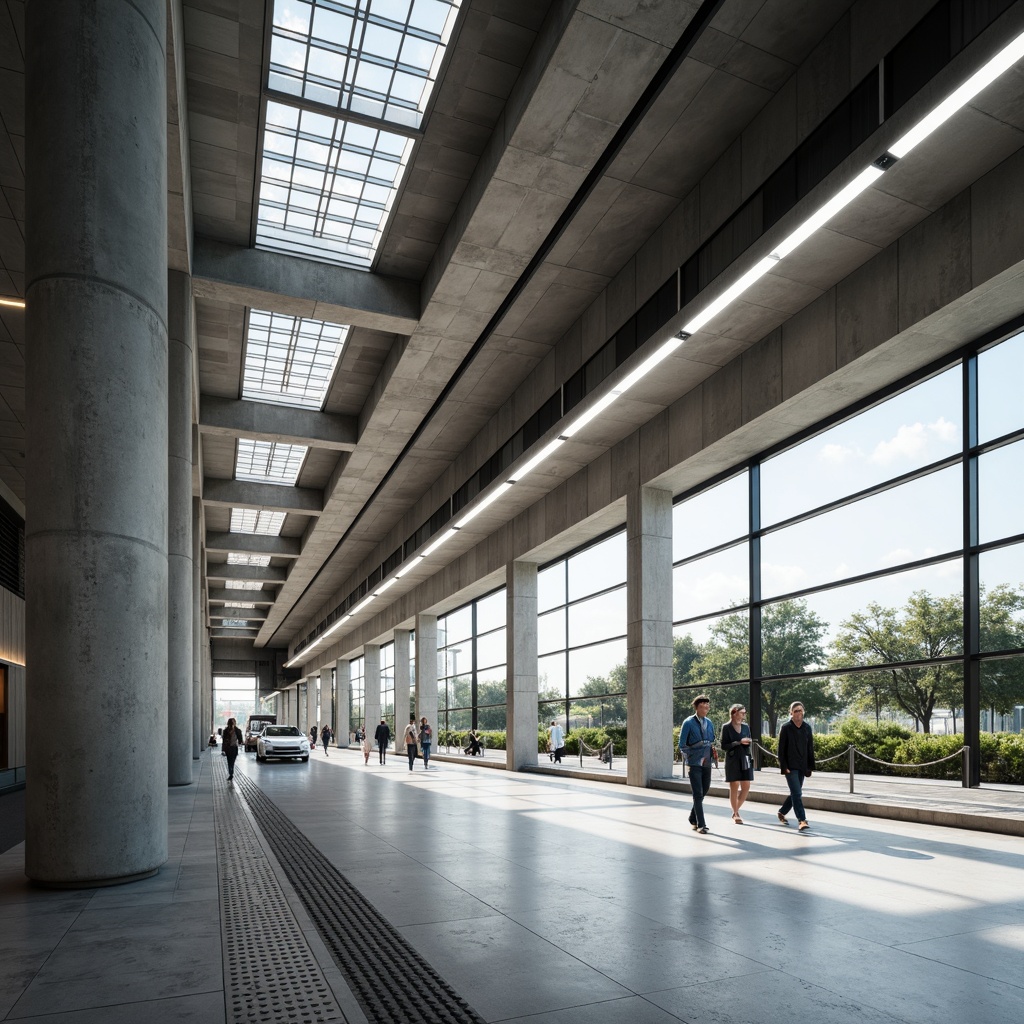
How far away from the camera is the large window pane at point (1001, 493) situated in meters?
11.1

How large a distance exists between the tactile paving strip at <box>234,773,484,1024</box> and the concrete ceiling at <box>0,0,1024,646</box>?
853 cm

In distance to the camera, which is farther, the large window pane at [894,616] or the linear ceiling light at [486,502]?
the linear ceiling light at [486,502]

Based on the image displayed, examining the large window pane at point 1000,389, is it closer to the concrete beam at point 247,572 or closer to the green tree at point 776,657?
the green tree at point 776,657

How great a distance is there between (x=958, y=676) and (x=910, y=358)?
4599 mm

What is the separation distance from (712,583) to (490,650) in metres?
15.1

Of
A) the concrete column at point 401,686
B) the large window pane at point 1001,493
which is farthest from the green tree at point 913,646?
the concrete column at point 401,686

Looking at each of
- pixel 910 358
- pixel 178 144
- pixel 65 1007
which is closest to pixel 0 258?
pixel 178 144

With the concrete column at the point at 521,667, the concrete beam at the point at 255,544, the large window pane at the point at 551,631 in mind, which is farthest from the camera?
the concrete beam at the point at 255,544

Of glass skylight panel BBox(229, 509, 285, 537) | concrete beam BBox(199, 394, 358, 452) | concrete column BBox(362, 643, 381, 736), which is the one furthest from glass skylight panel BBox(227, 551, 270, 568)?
concrete beam BBox(199, 394, 358, 452)

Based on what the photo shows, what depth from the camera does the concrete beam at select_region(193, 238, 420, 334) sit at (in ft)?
48.3

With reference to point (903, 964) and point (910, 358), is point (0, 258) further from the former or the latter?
point (903, 964)

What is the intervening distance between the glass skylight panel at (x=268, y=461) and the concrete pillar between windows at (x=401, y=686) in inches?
521

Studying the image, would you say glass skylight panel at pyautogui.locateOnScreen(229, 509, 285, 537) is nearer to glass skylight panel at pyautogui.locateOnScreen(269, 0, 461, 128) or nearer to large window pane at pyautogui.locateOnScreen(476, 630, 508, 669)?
large window pane at pyautogui.locateOnScreen(476, 630, 508, 669)

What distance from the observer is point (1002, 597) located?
36.9ft
